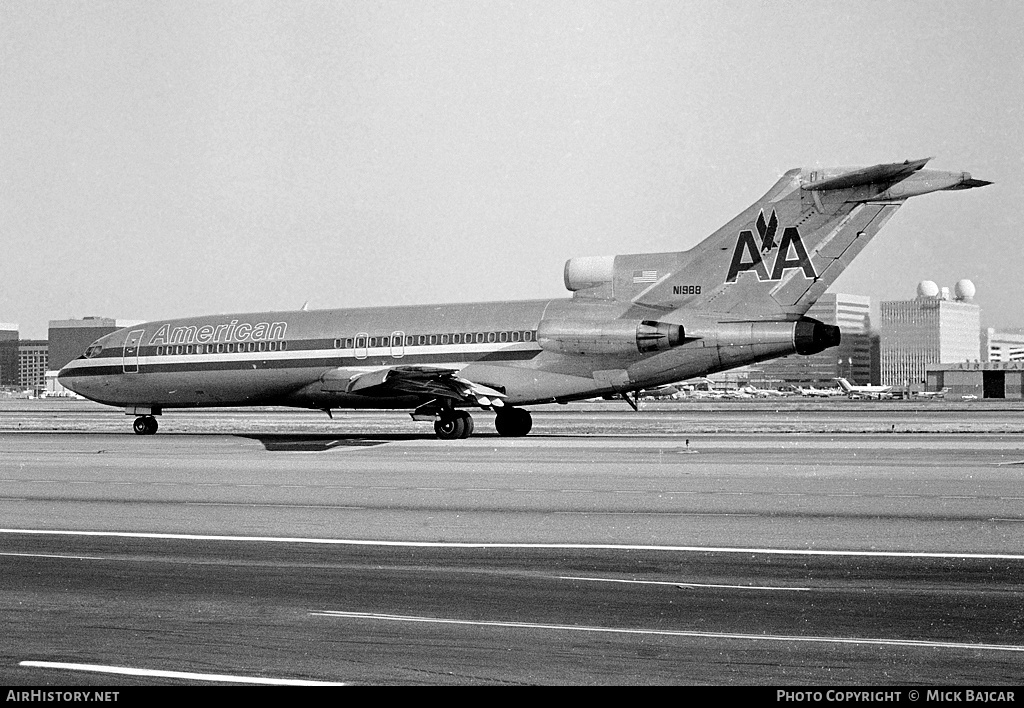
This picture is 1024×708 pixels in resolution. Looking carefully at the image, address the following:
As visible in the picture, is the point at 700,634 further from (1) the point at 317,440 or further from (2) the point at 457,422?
(1) the point at 317,440

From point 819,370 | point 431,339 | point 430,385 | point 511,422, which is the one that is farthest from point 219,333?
point 819,370

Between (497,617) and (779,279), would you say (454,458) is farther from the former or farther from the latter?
(497,617)

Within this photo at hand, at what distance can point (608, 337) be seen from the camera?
94.6ft

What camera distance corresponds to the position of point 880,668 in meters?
6.55

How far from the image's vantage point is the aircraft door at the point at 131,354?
3662 cm

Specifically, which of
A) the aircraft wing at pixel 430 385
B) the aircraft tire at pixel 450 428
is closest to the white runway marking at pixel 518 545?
the aircraft wing at pixel 430 385

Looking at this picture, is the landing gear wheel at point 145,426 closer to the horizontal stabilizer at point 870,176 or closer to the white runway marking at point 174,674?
the horizontal stabilizer at point 870,176

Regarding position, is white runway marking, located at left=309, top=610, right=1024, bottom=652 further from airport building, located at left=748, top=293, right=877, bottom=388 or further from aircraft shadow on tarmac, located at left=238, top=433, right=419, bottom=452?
airport building, located at left=748, top=293, right=877, bottom=388

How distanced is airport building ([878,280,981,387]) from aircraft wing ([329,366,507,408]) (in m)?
A: 146

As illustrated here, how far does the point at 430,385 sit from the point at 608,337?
5.32 metres

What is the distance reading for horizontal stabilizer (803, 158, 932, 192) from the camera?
24716 millimetres

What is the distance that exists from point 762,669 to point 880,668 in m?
0.71

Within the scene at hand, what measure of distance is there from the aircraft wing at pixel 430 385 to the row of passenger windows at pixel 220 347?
4.60 m

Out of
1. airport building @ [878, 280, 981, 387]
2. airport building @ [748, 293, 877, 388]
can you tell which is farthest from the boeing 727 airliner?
airport building @ [878, 280, 981, 387]
